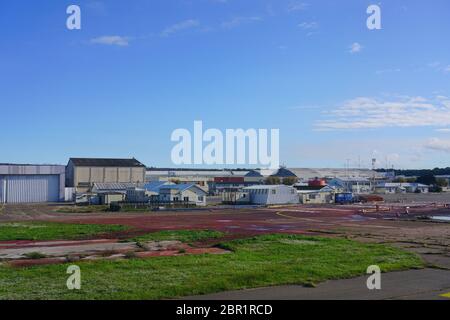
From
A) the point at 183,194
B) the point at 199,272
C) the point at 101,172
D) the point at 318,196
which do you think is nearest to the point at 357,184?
the point at 318,196

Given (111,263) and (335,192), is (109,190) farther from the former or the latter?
(111,263)

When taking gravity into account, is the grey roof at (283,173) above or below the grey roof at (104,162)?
below

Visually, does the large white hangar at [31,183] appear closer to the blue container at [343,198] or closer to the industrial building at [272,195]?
the industrial building at [272,195]

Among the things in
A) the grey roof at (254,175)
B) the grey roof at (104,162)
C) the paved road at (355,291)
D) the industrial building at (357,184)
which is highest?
the grey roof at (104,162)

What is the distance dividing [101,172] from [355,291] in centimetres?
9433

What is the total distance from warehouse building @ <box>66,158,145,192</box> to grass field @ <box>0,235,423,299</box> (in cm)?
8327

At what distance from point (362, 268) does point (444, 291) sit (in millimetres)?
3360

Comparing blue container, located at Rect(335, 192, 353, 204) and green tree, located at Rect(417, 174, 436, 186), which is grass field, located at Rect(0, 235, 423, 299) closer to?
blue container, located at Rect(335, 192, 353, 204)

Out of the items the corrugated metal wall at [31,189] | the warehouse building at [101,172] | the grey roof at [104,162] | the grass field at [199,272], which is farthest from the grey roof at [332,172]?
the grass field at [199,272]

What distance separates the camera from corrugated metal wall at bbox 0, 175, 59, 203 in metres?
79.4

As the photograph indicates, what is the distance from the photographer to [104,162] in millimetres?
103375

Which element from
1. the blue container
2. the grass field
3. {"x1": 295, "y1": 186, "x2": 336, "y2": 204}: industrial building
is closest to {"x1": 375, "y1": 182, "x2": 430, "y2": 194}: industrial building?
{"x1": 295, "y1": 186, "x2": 336, "y2": 204}: industrial building

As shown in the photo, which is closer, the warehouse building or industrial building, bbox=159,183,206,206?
industrial building, bbox=159,183,206,206

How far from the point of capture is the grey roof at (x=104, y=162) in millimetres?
100963
